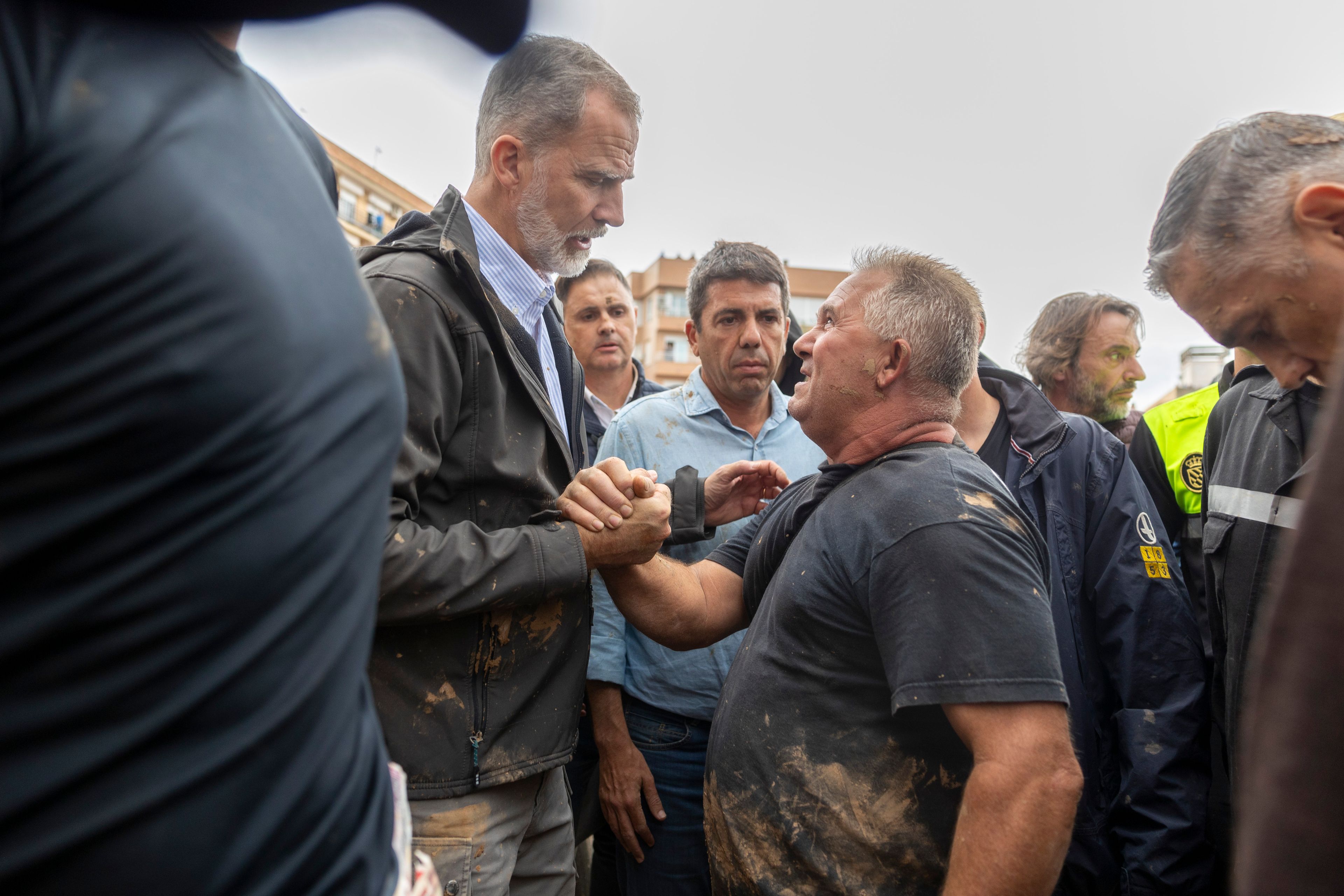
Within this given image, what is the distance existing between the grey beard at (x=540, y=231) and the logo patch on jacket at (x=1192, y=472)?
2.77m

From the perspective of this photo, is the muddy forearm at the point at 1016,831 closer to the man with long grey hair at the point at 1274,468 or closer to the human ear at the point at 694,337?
the man with long grey hair at the point at 1274,468

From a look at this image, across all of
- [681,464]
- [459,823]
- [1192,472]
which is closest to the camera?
[459,823]

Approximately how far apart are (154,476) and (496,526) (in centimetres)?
132

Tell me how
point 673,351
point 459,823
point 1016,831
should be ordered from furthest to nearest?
point 673,351
point 459,823
point 1016,831

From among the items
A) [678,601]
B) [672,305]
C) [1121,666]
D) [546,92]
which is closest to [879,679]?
[678,601]

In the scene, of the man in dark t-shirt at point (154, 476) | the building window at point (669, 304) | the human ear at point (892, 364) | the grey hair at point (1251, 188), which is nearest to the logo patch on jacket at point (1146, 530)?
the grey hair at point (1251, 188)

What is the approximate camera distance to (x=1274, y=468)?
2.36 m

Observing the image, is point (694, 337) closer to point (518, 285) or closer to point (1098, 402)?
point (518, 285)

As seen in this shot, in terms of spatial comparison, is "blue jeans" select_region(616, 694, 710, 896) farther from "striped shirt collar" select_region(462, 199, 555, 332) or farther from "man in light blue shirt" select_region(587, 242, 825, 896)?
"striped shirt collar" select_region(462, 199, 555, 332)

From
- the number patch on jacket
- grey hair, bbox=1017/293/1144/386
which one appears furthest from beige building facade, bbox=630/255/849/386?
the number patch on jacket

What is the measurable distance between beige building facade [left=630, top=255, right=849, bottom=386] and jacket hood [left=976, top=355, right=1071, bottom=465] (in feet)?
129

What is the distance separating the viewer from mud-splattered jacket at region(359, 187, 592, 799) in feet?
5.56

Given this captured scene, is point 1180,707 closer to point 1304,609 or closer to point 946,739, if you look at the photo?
point 946,739

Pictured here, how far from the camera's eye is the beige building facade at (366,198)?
28.3 m
